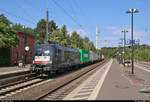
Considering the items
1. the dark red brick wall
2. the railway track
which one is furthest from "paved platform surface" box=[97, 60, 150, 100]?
the dark red brick wall

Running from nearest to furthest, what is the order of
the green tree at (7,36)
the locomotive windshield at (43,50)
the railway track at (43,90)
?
the railway track at (43,90), the locomotive windshield at (43,50), the green tree at (7,36)

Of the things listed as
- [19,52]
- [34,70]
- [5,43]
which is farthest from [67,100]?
[19,52]

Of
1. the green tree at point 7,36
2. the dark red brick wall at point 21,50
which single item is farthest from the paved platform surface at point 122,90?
the dark red brick wall at point 21,50

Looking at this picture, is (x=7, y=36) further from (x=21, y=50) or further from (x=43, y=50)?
(x=43, y=50)

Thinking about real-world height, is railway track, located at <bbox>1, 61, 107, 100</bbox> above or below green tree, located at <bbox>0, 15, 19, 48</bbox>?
below

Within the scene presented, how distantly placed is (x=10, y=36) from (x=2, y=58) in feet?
12.6

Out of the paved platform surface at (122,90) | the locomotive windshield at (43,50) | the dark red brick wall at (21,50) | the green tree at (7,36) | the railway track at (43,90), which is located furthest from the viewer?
the dark red brick wall at (21,50)

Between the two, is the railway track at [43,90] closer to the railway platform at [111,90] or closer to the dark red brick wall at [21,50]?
the railway platform at [111,90]

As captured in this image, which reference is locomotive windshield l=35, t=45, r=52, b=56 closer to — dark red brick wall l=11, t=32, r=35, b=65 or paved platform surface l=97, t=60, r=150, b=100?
paved platform surface l=97, t=60, r=150, b=100

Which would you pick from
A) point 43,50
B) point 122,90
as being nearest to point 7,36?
point 43,50

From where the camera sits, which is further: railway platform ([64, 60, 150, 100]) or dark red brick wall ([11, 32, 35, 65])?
dark red brick wall ([11, 32, 35, 65])

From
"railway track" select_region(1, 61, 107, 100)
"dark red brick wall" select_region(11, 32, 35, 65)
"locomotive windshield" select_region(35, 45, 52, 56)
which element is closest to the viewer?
"railway track" select_region(1, 61, 107, 100)

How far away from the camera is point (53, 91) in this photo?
74.0 feet

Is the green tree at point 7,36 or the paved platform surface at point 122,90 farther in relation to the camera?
the green tree at point 7,36
